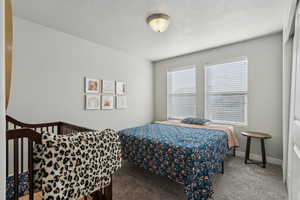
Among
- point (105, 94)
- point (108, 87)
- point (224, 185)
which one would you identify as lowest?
point (224, 185)

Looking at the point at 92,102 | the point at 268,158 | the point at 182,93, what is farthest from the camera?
the point at 182,93

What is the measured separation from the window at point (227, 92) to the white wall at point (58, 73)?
2167mm

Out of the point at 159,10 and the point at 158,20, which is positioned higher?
the point at 159,10

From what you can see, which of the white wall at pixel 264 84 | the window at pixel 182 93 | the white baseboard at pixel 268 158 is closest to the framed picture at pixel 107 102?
the window at pixel 182 93

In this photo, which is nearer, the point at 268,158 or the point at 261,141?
the point at 261,141

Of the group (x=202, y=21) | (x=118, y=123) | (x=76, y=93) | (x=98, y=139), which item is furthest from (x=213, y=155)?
(x=76, y=93)

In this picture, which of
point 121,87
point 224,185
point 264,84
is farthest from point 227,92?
point 121,87

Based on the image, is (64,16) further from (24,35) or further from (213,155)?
(213,155)

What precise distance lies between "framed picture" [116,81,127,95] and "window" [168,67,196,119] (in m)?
1.48

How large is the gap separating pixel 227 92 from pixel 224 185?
6.81ft

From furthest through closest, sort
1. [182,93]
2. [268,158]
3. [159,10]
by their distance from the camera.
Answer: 1. [182,93]
2. [268,158]
3. [159,10]

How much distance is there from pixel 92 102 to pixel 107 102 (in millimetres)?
380

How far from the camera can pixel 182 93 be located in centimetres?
423

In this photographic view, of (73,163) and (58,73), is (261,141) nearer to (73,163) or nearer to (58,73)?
(73,163)
